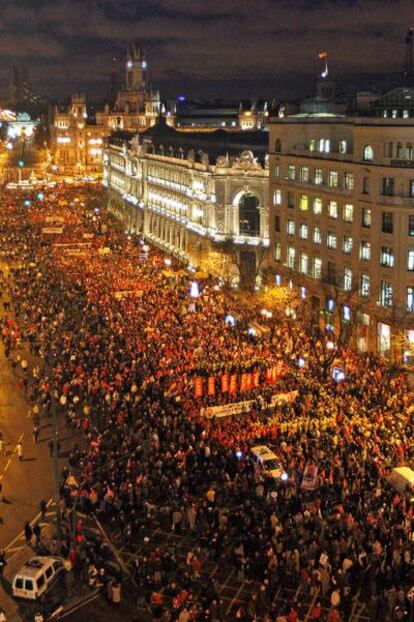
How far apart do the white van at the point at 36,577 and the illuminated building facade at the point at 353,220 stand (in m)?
25.4

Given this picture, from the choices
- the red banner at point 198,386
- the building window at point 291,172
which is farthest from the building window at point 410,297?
the building window at point 291,172

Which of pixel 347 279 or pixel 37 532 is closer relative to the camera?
pixel 37 532

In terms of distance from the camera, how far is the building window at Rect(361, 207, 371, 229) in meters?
50.7

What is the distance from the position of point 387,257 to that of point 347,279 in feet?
16.5

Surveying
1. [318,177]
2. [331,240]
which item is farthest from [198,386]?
[318,177]

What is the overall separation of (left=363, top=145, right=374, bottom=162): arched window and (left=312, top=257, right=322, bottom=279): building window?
9.24 metres

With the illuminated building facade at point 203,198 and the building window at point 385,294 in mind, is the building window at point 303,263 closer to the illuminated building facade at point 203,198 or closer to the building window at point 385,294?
the illuminated building facade at point 203,198

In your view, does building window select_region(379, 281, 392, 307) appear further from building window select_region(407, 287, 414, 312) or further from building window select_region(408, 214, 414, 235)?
building window select_region(408, 214, 414, 235)

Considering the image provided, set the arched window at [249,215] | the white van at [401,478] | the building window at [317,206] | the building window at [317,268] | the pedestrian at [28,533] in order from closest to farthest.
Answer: the pedestrian at [28,533], the white van at [401,478], the building window at [317,268], the building window at [317,206], the arched window at [249,215]

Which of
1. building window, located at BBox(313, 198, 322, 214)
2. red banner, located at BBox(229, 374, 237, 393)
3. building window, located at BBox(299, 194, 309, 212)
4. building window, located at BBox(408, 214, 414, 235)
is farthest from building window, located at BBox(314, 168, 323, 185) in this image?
red banner, located at BBox(229, 374, 237, 393)

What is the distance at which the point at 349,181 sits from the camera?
53.3m

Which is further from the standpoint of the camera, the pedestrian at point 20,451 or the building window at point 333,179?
the building window at point 333,179

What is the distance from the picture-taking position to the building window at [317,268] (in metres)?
57.6

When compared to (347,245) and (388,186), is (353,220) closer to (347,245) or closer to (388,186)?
(347,245)
